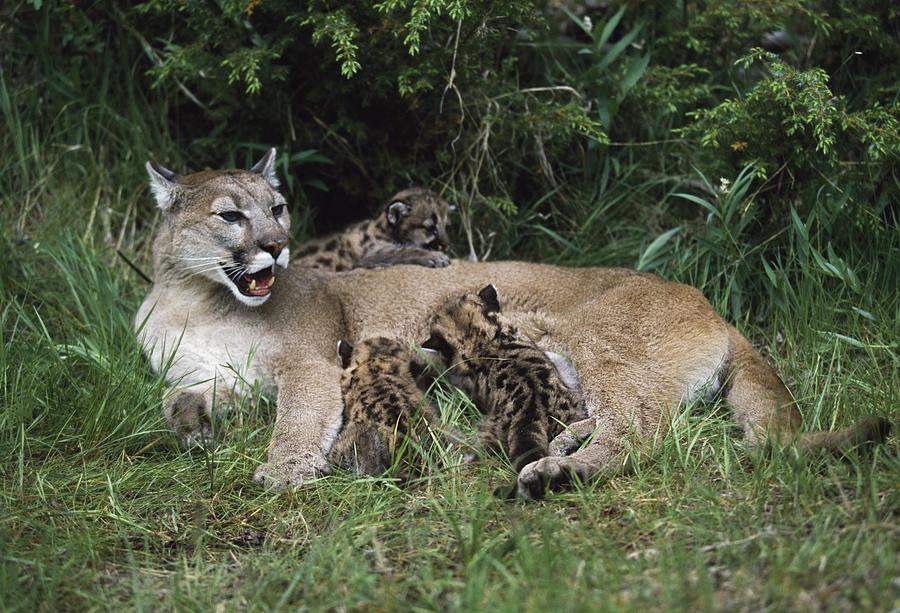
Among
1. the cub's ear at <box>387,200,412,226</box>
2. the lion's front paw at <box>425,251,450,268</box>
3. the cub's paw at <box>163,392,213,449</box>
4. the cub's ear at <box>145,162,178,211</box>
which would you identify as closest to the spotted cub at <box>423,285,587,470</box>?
the lion's front paw at <box>425,251,450,268</box>

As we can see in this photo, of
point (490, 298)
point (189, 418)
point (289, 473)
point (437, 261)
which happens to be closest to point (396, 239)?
point (437, 261)

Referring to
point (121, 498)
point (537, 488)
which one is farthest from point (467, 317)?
point (121, 498)

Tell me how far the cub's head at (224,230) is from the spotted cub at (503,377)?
1157mm

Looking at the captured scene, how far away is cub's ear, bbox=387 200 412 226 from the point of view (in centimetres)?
710

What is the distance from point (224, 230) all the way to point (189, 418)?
4.02 feet

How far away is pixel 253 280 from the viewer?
6.03 m

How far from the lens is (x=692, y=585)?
3.61m

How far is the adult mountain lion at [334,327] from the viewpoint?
5.37 meters

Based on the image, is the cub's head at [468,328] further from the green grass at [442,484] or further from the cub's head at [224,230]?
the cub's head at [224,230]

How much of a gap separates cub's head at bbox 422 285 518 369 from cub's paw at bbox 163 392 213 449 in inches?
55.2

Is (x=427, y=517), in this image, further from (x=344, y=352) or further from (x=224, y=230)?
(x=224, y=230)

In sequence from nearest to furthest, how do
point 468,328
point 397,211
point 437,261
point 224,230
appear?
point 468,328, point 224,230, point 437,261, point 397,211

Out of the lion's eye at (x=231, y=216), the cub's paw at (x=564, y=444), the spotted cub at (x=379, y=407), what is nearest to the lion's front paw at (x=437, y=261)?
the spotted cub at (x=379, y=407)

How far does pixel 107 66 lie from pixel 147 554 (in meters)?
4.80
